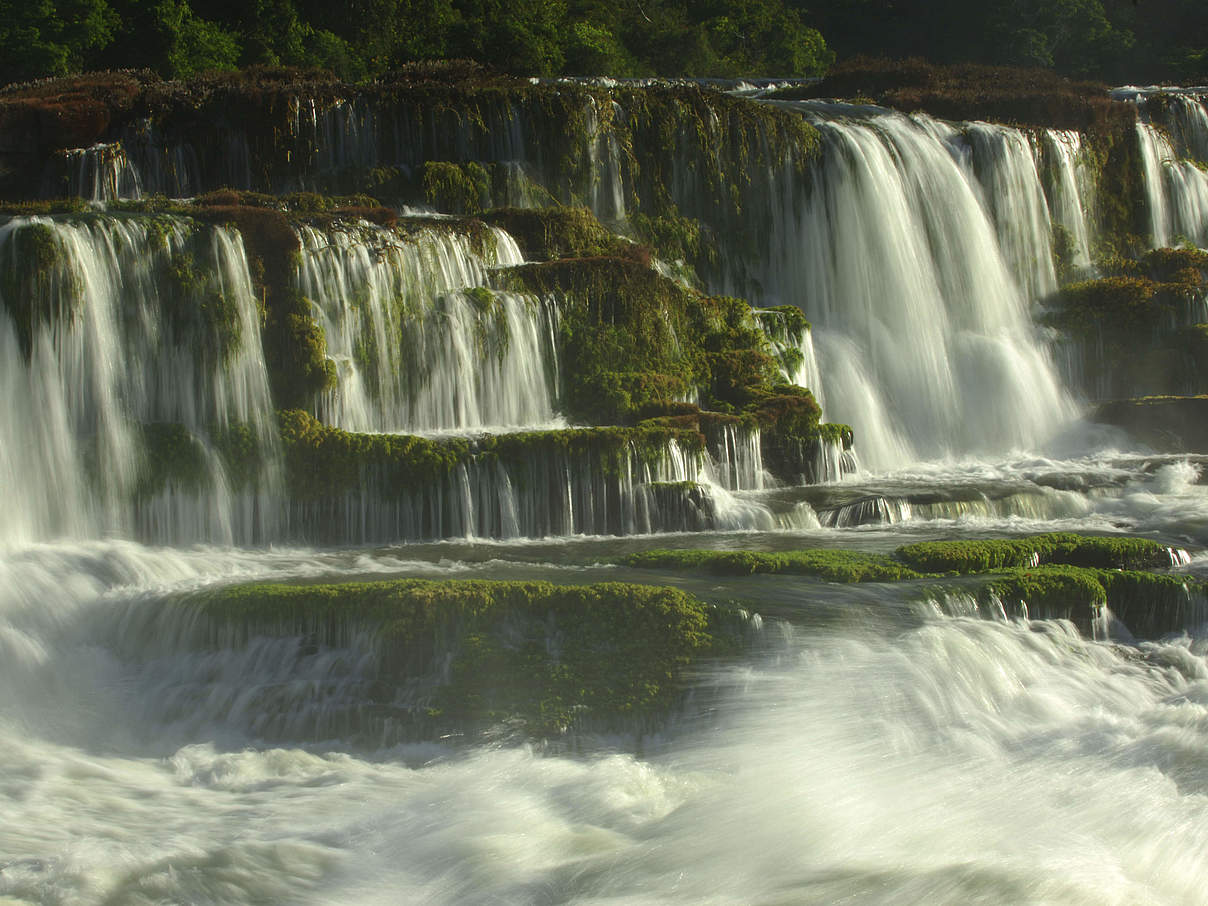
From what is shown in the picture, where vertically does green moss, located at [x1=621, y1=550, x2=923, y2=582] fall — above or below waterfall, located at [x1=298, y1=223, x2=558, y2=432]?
below

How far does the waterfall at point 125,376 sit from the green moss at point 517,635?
3587mm

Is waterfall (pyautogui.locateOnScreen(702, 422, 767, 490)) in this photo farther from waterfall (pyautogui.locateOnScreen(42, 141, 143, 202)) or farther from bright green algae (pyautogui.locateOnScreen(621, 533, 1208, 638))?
waterfall (pyautogui.locateOnScreen(42, 141, 143, 202))

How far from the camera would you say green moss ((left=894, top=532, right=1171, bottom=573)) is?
11297 mm

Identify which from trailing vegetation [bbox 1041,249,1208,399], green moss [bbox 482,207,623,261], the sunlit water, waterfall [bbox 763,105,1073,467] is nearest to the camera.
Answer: the sunlit water

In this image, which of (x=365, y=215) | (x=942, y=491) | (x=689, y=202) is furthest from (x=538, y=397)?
(x=689, y=202)

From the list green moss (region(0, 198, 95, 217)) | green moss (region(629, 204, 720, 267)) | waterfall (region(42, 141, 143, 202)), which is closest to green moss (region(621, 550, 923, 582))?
A: green moss (region(0, 198, 95, 217))

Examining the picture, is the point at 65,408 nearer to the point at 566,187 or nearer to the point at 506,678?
the point at 506,678

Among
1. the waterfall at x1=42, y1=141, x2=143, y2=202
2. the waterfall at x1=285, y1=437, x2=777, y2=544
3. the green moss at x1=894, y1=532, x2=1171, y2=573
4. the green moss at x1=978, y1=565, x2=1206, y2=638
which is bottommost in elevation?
the green moss at x1=978, y1=565, x2=1206, y2=638

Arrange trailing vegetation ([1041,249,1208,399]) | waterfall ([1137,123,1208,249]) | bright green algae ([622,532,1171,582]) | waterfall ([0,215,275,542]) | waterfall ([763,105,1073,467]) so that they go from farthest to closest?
waterfall ([1137,123,1208,249]) < trailing vegetation ([1041,249,1208,399]) < waterfall ([763,105,1073,467]) < waterfall ([0,215,275,542]) < bright green algae ([622,532,1171,582])

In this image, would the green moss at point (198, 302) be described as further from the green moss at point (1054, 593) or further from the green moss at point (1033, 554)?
the green moss at point (1054, 593)

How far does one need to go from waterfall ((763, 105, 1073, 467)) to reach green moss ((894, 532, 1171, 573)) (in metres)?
8.00

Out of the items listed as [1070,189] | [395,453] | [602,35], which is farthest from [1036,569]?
[602,35]

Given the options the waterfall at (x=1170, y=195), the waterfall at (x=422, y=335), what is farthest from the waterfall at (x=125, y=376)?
the waterfall at (x=1170, y=195)

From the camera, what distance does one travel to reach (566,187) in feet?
69.8
